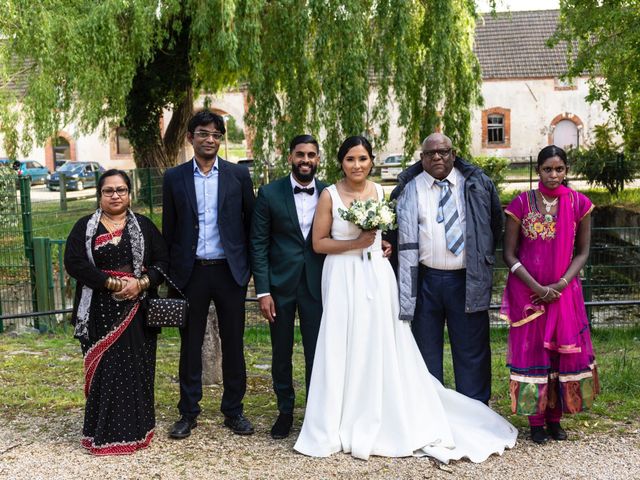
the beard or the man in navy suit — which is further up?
the beard

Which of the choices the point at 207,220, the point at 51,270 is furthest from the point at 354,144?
the point at 51,270

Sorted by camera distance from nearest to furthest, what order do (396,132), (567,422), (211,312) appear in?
(567,422) → (211,312) → (396,132)

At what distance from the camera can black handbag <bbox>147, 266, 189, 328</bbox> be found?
5211 mm

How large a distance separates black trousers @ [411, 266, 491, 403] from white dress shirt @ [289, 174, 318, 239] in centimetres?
81

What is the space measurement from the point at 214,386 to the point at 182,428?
151 centimetres

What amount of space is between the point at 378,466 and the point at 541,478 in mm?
947

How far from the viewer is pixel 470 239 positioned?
5152mm

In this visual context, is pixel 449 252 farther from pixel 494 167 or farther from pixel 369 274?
pixel 494 167

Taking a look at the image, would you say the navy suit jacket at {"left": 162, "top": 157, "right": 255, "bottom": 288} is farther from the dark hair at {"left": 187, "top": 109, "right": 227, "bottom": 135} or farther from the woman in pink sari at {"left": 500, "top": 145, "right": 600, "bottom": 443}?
the woman in pink sari at {"left": 500, "top": 145, "right": 600, "bottom": 443}

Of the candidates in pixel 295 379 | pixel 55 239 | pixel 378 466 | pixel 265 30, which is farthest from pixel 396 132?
pixel 378 466

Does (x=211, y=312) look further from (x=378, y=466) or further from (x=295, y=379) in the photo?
(x=378, y=466)

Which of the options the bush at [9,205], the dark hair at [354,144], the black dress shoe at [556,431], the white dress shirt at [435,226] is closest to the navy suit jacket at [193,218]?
the dark hair at [354,144]

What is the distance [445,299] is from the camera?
5.30 metres

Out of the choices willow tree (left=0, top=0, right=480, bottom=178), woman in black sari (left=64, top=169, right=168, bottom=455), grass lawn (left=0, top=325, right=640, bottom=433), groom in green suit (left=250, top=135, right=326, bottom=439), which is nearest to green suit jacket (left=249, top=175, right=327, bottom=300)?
groom in green suit (left=250, top=135, right=326, bottom=439)
